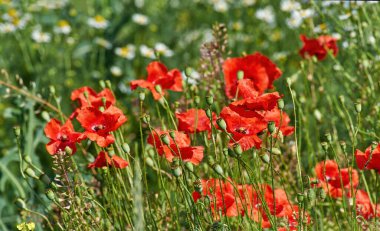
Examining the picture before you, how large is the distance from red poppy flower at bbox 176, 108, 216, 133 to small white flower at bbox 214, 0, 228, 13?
3108mm

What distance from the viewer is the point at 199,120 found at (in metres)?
1.92

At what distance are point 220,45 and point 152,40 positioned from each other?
2361 millimetres

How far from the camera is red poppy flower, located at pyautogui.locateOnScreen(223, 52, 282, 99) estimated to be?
215 centimetres

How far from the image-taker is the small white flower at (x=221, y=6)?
16.3ft

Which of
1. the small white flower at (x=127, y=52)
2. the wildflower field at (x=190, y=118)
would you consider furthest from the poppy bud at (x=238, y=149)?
the small white flower at (x=127, y=52)

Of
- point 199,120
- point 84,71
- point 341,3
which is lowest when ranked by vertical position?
point 84,71

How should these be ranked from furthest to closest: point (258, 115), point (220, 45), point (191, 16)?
point (191, 16) → point (220, 45) → point (258, 115)

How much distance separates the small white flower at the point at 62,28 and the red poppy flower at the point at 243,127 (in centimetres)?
303

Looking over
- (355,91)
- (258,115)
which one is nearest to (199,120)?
(258,115)

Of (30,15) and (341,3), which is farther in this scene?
(30,15)

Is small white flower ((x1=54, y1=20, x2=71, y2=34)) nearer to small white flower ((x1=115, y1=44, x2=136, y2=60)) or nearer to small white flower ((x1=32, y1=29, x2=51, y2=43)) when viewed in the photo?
small white flower ((x1=32, y1=29, x2=51, y2=43))

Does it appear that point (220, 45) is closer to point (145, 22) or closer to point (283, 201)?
point (283, 201)

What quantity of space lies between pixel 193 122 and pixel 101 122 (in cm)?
25

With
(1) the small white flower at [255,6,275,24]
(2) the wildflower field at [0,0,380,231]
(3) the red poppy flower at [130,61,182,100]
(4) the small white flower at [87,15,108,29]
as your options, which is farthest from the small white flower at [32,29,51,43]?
(3) the red poppy flower at [130,61,182,100]
